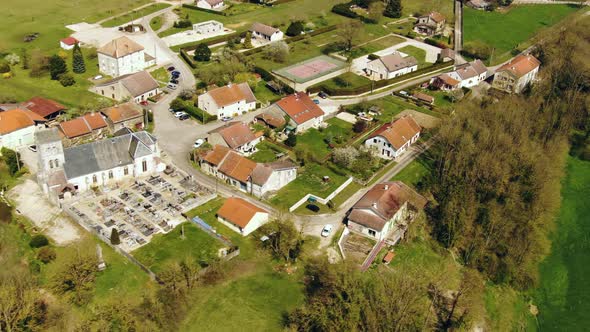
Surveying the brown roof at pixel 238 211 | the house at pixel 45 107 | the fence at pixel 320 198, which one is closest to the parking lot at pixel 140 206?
the brown roof at pixel 238 211

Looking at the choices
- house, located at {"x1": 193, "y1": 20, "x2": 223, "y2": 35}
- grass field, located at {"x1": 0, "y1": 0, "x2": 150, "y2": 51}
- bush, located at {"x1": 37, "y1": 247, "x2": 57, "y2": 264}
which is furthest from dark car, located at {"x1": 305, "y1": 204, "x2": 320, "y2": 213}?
grass field, located at {"x1": 0, "y1": 0, "x2": 150, "y2": 51}

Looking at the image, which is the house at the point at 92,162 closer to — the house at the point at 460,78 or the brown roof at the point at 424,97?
the brown roof at the point at 424,97

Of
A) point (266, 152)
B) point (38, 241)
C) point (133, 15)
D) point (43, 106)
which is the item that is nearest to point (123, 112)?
point (43, 106)

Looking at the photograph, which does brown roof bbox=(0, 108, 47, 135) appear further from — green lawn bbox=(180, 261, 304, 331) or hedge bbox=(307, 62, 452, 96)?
hedge bbox=(307, 62, 452, 96)

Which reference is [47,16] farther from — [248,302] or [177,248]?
[248,302]

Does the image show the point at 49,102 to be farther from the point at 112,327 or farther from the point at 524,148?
the point at 524,148
